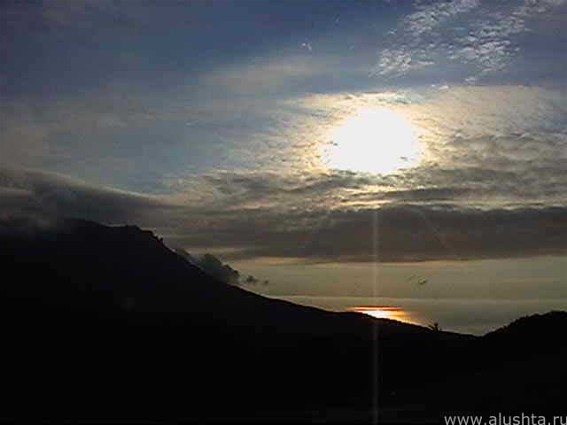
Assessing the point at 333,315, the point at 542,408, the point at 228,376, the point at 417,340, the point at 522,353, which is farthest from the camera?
the point at 333,315

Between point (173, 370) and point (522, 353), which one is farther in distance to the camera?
point (173, 370)

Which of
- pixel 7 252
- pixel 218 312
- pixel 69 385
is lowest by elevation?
pixel 69 385

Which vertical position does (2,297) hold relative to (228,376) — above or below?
above

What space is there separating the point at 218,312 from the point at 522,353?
83.8 m

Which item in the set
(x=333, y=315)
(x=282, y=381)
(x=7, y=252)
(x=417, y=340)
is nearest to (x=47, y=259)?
(x=7, y=252)

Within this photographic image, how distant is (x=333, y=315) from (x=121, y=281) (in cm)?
5092

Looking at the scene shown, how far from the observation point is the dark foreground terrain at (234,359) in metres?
44.2

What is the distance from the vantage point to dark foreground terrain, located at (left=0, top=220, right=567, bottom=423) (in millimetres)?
44250

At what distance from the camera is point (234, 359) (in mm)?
103000

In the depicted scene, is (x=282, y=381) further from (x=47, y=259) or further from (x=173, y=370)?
(x=47, y=259)

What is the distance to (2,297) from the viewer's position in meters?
138

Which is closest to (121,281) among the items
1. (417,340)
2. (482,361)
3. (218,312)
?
(218,312)

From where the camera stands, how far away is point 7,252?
588 feet

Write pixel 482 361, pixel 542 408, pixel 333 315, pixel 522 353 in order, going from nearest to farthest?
1. pixel 542 408
2. pixel 522 353
3. pixel 482 361
4. pixel 333 315
